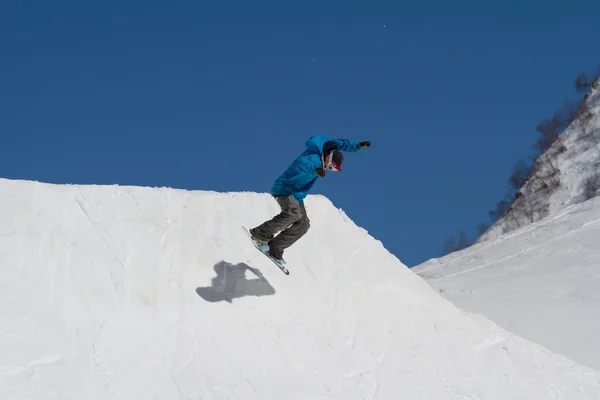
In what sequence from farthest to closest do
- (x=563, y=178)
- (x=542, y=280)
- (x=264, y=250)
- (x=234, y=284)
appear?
(x=563, y=178), (x=542, y=280), (x=264, y=250), (x=234, y=284)

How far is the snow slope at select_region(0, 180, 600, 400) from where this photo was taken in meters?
8.02

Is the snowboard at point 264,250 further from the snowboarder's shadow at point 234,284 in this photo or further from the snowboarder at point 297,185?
the snowboarder's shadow at point 234,284

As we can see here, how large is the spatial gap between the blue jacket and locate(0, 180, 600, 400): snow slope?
1.33 m

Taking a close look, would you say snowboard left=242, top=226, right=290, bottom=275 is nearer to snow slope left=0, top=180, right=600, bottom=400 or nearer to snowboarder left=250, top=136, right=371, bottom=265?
snowboarder left=250, top=136, right=371, bottom=265

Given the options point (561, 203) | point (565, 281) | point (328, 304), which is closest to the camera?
point (328, 304)

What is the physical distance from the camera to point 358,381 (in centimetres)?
941

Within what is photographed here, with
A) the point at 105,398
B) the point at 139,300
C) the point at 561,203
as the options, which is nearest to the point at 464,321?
the point at 139,300

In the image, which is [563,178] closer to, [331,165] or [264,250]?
[264,250]

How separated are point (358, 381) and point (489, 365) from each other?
230 cm

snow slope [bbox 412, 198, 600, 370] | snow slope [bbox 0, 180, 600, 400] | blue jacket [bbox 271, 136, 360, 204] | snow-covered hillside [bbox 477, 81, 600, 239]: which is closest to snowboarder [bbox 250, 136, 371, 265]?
blue jacket [bbox 271, 136, 360, 204]

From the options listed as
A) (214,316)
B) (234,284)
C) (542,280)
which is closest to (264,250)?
(234,284)

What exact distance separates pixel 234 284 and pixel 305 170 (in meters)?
1.72

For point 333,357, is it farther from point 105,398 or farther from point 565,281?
point 565,281

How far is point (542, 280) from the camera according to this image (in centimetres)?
1797
